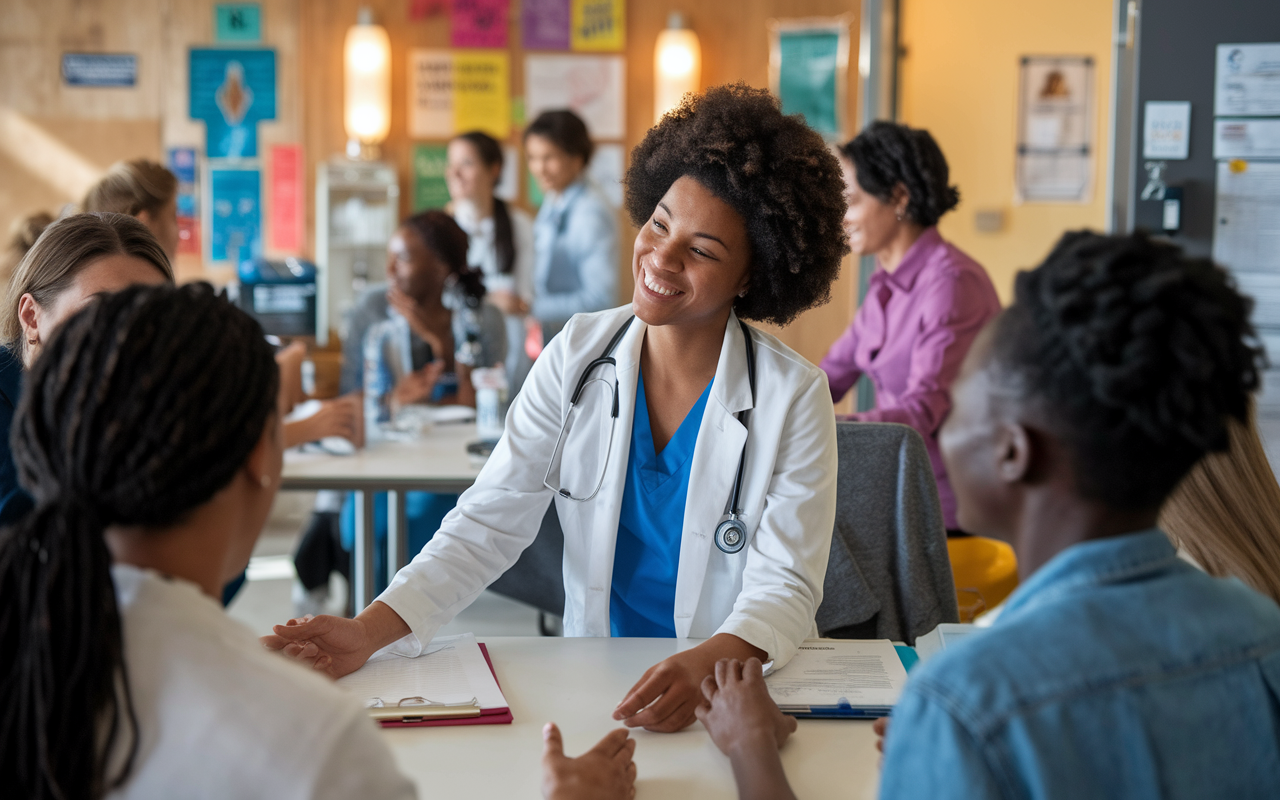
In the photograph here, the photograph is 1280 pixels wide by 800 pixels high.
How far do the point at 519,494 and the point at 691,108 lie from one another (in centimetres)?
72

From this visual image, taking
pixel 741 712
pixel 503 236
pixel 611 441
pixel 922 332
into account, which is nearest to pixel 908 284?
pixel 922 332

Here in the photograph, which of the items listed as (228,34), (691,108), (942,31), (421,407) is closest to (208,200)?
(228,34)

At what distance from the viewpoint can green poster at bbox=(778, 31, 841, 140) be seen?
5383 mm

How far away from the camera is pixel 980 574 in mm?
2273

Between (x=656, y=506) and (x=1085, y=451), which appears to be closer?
(x=1085, y=451)

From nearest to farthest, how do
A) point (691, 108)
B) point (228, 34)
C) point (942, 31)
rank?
point (691, 108)
point (942, 31)
point (228, 34)

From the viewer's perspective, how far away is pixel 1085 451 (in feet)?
2.67

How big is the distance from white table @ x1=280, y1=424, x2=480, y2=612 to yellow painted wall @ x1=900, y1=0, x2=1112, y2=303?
283 cm

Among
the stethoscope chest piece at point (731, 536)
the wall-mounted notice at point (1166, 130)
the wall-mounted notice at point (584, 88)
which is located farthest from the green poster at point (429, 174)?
the stethoscope chest piece at point (731, 536)

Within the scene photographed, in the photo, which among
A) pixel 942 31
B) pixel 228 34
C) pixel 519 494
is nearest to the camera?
pixel 519 494

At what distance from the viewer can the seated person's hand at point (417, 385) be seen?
11.0 feet

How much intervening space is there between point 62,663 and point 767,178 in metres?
1.25

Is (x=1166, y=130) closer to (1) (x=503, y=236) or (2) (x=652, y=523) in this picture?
(2) (x=652, y=523)

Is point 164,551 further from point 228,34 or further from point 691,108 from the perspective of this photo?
point 228,34
